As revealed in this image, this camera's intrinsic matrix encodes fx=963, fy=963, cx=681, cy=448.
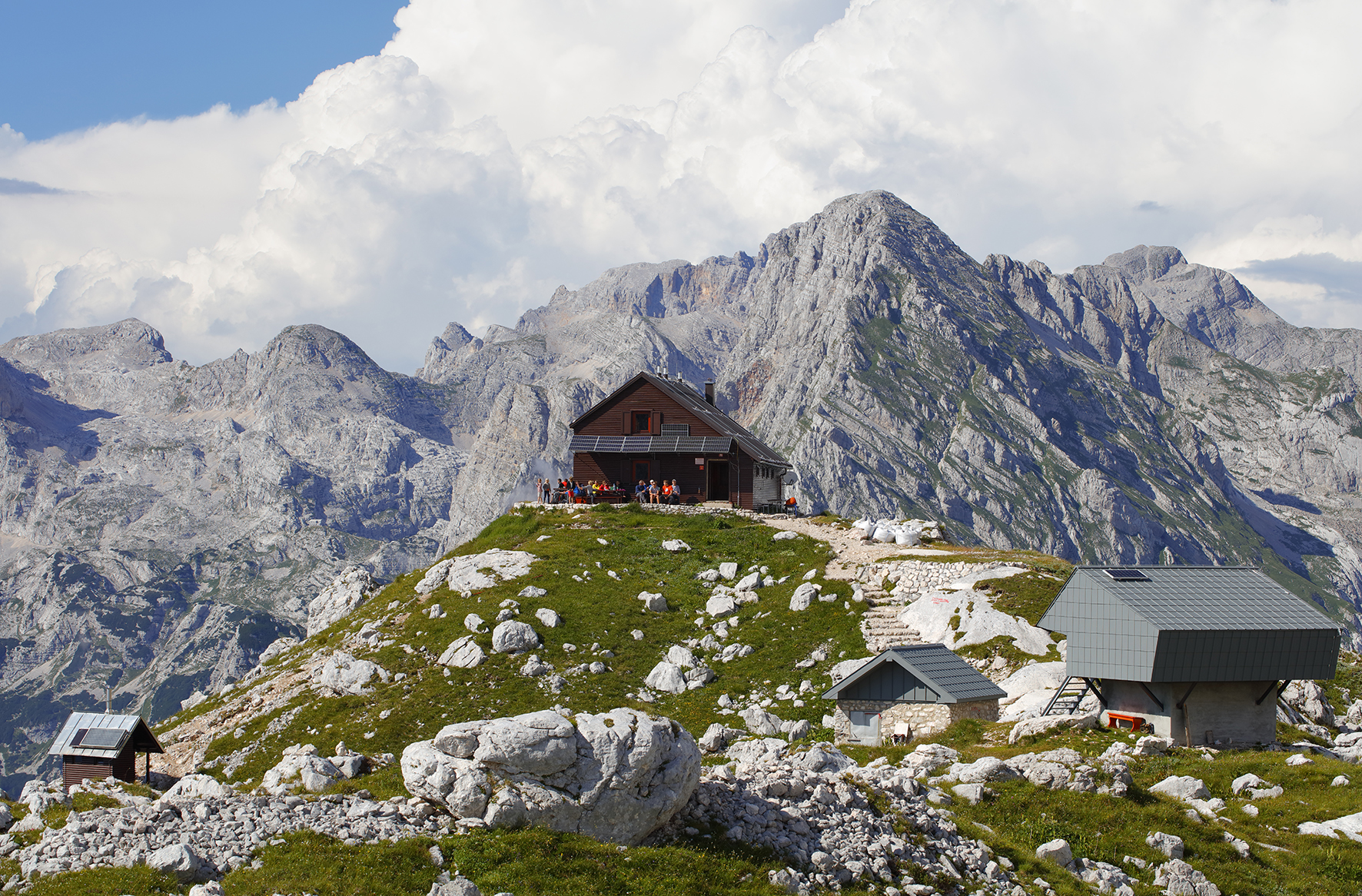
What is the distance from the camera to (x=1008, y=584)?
44438 mm

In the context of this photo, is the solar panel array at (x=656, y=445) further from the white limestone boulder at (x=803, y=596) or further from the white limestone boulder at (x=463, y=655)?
the white limestone boulder at (x=463, y=655)

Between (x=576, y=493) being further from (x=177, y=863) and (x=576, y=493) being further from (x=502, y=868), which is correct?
(x=177, y=863)

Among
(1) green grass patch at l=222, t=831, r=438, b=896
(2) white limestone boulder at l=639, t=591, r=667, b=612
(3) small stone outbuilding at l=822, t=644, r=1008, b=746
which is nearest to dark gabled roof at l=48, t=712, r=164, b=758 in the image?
(2) white limestone boulder at l=639, t=591, r=667, b=612

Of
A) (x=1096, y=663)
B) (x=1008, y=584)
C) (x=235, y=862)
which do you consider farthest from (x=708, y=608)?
(x=235, y=862)

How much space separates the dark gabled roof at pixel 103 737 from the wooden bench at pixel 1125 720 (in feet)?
115

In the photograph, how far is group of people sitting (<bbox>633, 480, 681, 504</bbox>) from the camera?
7088 centimetres

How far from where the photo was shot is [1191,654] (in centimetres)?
3130

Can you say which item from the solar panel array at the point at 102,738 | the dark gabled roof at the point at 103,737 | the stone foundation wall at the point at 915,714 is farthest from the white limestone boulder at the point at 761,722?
the solar panel array at the point at 102,738

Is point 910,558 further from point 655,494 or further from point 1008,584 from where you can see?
point 655,494

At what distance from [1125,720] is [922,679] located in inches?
260

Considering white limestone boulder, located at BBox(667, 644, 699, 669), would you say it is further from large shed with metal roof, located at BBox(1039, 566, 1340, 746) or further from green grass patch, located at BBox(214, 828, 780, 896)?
green grass patch, located at BBox(214, 828, 780, 896)

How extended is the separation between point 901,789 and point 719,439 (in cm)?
5092

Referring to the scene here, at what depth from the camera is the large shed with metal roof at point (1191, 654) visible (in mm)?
31391

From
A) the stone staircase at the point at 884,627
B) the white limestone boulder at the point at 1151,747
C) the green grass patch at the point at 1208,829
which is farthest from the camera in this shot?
the stone staircase at the point at 884,627
